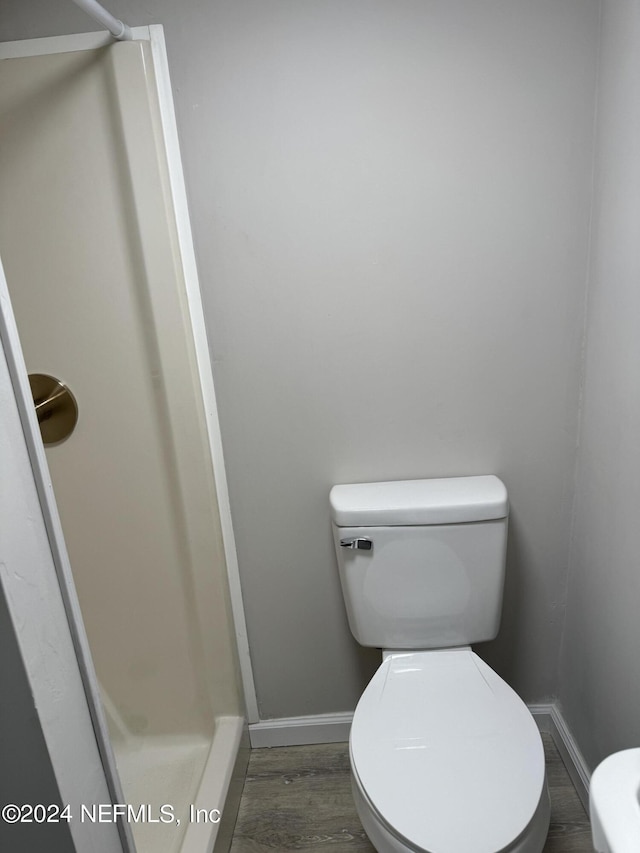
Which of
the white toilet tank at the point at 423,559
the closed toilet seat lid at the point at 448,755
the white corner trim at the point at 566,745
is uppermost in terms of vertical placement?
the white toilet tank at the point at 423,559

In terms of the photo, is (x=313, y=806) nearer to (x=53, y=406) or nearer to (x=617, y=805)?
(x=617, y=805)

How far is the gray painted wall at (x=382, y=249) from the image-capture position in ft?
3.88

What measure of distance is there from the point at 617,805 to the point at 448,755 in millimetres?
486

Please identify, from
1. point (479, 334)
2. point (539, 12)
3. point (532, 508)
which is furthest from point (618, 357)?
point (539, 12)

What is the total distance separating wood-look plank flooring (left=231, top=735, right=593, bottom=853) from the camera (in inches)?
52.6

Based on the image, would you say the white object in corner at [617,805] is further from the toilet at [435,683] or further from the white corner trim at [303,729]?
the white corner trim at [303,729]

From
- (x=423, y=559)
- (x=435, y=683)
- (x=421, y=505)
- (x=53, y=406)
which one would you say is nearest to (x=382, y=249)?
(x=421, y=505)

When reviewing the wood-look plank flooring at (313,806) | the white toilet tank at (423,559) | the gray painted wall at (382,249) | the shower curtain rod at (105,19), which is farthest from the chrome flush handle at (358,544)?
the shower curtain rod at (105,19)

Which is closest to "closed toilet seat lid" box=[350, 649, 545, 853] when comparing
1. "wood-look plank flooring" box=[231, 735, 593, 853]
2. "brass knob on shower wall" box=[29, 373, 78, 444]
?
"wood-look plank flooring" box=[231, 735, 593, 853]

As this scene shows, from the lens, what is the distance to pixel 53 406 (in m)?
1.37

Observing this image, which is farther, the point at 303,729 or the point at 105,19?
the point at 303,729

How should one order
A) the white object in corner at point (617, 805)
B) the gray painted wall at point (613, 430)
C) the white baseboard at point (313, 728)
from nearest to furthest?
the white object in corner at point (617, 805) < the gray painted wall at point (613, 430) < the white baseboard at point (313, 728)

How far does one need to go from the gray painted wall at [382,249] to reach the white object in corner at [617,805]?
821 millimetres

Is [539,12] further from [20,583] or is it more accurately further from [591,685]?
[591,685]
